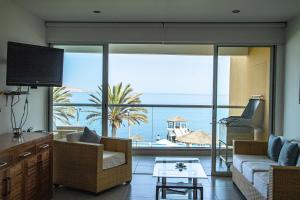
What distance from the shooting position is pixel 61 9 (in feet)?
14.3

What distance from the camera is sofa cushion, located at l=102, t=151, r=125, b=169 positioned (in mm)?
4152

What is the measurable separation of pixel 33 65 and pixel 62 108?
1548mm

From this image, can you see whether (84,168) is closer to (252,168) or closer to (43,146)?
(43,146)

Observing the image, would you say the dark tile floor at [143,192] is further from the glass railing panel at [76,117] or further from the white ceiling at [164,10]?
the white ceiling at [164,10]

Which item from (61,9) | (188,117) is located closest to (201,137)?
(188,117)

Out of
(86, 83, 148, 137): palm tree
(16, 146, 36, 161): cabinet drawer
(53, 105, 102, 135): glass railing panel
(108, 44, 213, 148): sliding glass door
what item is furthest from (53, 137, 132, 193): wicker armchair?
(108, 44, 213, 148): sliding glass door

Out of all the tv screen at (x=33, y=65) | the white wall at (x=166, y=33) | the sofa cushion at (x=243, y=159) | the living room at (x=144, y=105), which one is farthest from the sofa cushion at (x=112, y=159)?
the white wall at (x=166, y=33)

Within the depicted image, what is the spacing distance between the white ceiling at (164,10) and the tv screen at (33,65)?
63 cm

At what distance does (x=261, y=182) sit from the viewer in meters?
3.25

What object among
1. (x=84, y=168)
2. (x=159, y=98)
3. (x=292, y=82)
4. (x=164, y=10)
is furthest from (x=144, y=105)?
(x=292, y=82)

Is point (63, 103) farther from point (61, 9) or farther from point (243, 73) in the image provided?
point (243, 73)

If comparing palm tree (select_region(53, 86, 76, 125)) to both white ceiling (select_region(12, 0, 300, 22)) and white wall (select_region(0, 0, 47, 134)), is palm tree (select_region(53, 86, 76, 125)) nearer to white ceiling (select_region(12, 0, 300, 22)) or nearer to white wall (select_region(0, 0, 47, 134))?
white wall (select_region(0, 0, 47, 134))

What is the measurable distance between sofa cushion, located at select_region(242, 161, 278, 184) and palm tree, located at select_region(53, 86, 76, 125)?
2986mm

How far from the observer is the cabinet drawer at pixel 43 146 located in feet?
11.3
